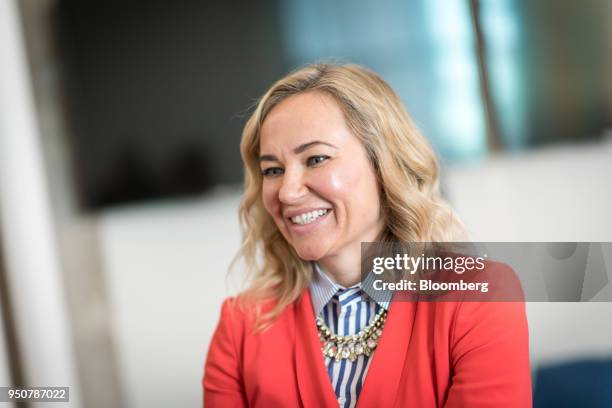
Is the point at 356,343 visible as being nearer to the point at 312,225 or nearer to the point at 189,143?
the point at 312,225

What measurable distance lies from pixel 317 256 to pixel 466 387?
1.07 feet

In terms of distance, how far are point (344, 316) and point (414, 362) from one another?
156 millimetres

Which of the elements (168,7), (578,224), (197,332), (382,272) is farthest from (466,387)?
(168,7)

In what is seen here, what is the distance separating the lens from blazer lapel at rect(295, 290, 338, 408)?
96cm

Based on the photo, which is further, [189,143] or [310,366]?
[189,143]

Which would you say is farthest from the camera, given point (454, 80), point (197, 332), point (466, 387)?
point (197, 332)

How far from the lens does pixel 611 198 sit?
1488mm

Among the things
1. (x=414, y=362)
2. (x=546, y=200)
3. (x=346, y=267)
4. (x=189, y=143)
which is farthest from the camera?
(x=189, y=143)

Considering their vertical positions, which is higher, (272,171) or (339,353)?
(272,171)

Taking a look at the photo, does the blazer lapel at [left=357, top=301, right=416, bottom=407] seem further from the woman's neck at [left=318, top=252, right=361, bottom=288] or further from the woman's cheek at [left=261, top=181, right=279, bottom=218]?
the woman's cheek at [left=261, top=181, right=279, bottom=218]

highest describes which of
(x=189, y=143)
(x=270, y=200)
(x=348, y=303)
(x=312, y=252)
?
(x=189, y=143)

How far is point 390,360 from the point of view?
94 cm

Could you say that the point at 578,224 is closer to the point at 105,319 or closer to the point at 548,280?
the point at 548,280

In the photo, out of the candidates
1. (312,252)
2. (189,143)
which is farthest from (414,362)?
(189,143)
